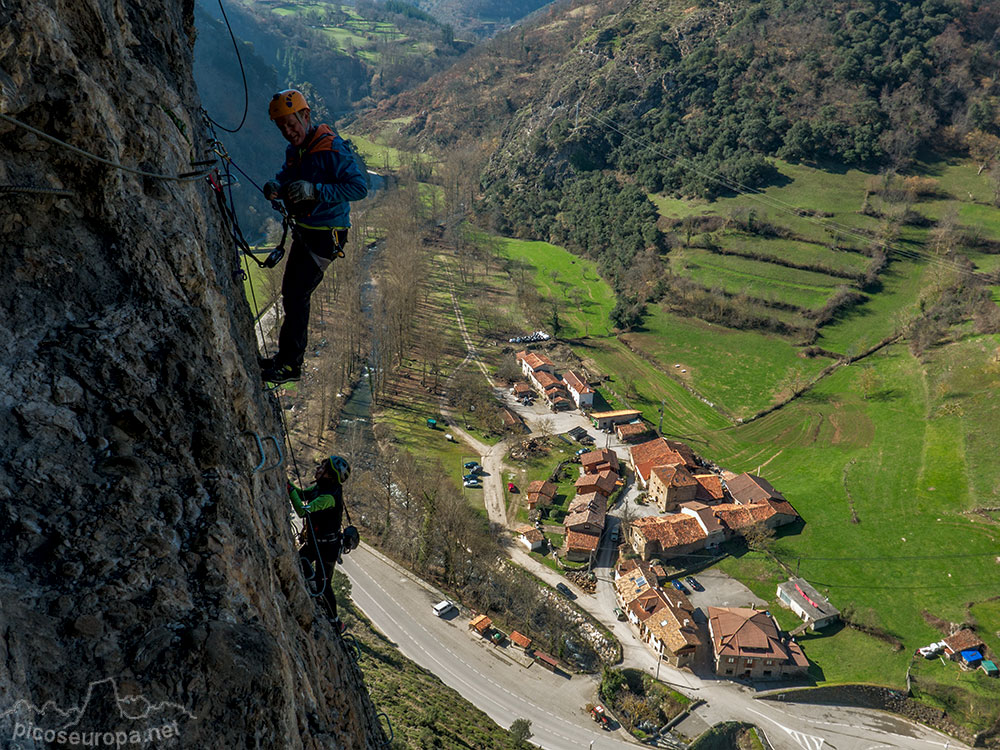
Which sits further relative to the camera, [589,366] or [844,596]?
[589,366]

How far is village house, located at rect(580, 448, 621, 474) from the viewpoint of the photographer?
42.1 m

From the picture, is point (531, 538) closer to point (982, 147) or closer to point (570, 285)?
point (570, 285)

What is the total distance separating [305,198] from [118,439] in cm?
307

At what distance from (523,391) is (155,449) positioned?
48.1m

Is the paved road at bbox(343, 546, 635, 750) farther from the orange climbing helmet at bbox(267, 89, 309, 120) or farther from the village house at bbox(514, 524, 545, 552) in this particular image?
the orange climbing helmet at bbox(267, 89, 309, 120)

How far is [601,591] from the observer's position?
34.0m

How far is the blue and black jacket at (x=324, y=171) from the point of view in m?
6.66

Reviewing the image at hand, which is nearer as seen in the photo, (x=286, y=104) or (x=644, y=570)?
(x=286, y=104)

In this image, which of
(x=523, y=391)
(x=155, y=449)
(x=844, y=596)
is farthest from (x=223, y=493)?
(x=523, y=391)

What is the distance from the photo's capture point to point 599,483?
1586 inches

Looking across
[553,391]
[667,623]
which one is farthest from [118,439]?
[553,391]

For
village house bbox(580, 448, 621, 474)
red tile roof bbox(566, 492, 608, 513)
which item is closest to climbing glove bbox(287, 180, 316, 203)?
red tile roof bbox(566, 492, 608, 513)

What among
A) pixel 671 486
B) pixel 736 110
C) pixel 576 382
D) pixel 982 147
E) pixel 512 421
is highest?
pixel 736 110

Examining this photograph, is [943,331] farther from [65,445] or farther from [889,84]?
[65,445]
